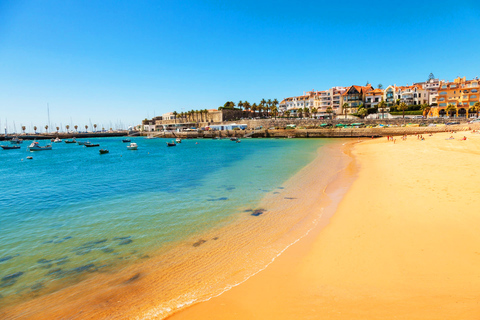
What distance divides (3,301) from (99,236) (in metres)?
3.93

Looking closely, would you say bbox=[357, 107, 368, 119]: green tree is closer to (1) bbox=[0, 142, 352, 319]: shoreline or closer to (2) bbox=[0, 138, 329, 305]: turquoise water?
(2) bbox=[0, 138, 329, 305]: turquoise water

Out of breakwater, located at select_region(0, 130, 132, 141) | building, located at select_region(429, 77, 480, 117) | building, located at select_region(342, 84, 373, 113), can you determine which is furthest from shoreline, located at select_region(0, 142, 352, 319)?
breakwater, located at select_region(0, 130, 132, 141)

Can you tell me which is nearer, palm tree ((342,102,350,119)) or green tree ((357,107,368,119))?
green tree ((357,107,368,119))

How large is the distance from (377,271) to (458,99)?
93375 millimetres

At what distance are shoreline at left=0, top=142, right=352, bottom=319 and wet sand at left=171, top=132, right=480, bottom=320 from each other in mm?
545

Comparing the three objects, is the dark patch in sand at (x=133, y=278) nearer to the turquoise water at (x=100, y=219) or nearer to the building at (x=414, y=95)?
the turquoise water at (x=100, y=219)

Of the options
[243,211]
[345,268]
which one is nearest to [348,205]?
[243,211]

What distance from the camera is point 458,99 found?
76062 mm

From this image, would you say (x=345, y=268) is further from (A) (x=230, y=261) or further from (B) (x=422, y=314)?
(A) (x=230, y=261)

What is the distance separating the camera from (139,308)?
6.07m

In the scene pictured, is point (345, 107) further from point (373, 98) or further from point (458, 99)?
point (458, 99)

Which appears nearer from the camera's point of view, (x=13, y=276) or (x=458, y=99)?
(x=13, y=276)

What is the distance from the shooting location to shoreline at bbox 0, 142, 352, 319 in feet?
20.2

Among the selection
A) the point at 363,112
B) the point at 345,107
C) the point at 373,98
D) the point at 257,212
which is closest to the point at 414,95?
the point at 373,98
